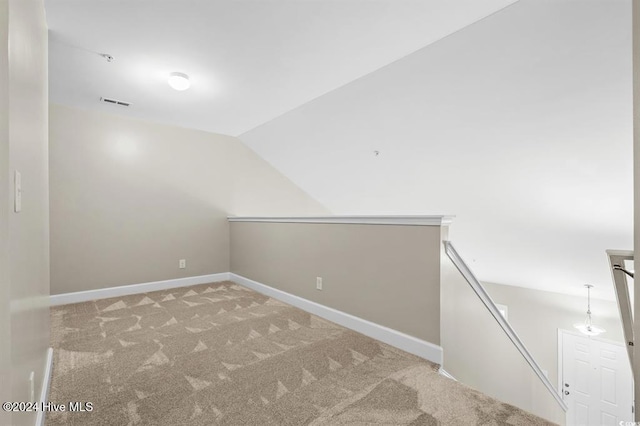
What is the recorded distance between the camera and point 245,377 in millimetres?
2043

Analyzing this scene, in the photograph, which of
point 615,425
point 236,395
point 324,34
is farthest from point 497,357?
point 615,425

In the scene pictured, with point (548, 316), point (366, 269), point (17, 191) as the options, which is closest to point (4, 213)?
point (17, 191)

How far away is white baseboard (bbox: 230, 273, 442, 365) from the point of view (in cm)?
229

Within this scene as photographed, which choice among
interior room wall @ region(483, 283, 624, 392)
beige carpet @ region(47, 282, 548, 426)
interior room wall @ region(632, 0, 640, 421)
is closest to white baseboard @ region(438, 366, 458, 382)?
beige carpet @ region(47, 282, 548, 426)

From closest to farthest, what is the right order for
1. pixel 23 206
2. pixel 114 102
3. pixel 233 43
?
pixel 23 206 → pixel 233 43 → pixel 114 102

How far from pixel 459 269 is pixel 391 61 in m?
1.87

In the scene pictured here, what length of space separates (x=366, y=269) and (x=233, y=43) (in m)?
2.19

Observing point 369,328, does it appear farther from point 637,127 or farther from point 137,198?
point 137,198

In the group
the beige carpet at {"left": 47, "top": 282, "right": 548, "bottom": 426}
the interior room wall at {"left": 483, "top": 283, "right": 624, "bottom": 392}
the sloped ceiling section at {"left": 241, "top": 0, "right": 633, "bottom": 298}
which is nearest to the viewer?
the beige carpet at {"left": 47, "top": 282, "right": 548, "bottom": 426}

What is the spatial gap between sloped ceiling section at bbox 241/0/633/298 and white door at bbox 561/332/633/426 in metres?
0.91

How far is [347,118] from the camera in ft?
12.6

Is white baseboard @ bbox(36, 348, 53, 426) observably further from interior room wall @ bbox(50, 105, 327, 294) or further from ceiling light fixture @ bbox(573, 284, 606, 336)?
ceiling light fixture @ bbox(573, 284, 606, 336)

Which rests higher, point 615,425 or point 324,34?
point 324,34

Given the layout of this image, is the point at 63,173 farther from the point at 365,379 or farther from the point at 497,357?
the point at 497,357
